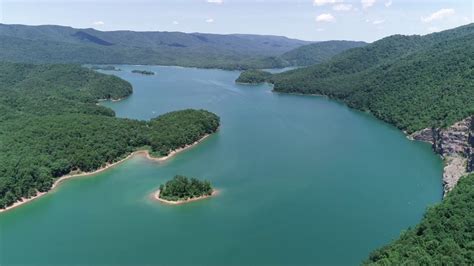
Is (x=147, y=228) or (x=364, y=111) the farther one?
(x=364, y=111)

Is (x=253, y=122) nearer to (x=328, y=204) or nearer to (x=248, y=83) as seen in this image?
(x=328, y=204)

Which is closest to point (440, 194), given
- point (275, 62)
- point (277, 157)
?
point (277, 157)

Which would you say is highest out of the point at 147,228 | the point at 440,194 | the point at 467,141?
the point at 467,141

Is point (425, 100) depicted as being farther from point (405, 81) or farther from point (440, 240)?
point (440, 240)

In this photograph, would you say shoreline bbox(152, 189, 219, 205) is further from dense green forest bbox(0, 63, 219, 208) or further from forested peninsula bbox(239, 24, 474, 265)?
forested peninsula bbox(239, 24, 474, 265)

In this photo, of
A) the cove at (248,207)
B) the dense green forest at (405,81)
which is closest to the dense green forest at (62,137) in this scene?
the cove at (248,207)

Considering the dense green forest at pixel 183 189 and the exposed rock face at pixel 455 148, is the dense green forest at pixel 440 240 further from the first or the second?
the dense green forest at pixel 183 189

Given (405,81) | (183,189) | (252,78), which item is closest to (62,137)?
(183,189)
